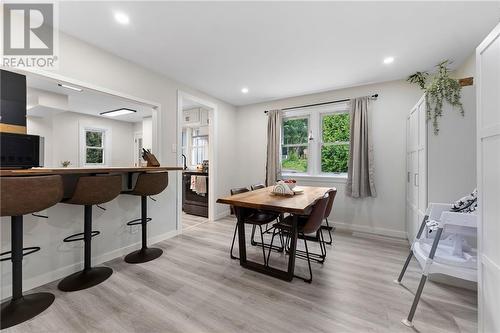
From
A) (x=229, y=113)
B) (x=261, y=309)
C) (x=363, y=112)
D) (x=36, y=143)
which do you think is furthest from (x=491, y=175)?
(x=229, y=113)

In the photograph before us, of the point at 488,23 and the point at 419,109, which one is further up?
the point at 488,23

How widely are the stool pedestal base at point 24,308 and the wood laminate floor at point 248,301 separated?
0.06 m

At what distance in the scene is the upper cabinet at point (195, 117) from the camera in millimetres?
4711

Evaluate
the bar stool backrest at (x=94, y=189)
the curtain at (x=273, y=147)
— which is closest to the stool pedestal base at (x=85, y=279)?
the bar stool backrest at (x=94, y=189)

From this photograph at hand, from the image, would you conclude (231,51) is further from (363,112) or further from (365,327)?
(365,327)

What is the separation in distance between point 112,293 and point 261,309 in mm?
1318

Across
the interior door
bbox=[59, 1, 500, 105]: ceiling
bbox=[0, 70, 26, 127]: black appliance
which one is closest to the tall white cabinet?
bbox=[59, 1, 500, 105]: ceiling

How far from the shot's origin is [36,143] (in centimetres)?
175

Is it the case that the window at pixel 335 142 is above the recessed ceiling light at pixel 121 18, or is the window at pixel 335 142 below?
below

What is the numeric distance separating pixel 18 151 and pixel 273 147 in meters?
3.41

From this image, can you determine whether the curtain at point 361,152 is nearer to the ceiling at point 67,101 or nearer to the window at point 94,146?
the ceiling at point 67,101

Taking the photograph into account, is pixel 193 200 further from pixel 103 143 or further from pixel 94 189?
pixel 103 143

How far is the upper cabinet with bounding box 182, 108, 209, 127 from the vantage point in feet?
15.5

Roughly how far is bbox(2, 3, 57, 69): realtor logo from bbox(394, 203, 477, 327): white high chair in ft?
11.9
